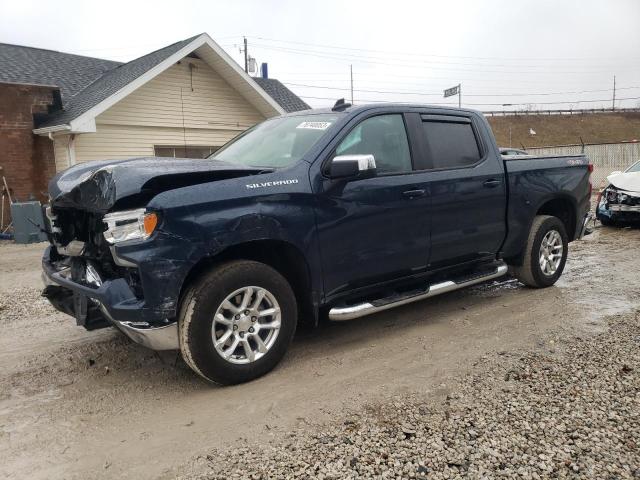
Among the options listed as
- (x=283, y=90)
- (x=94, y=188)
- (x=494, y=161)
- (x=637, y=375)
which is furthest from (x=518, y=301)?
(x=283, y=90)

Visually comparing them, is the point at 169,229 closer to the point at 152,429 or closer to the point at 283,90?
the point at 152,429

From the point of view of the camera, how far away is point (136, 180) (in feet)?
10.5

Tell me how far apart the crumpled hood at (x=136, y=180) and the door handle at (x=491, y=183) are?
2.38 m

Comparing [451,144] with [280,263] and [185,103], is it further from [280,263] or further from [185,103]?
[185,103]

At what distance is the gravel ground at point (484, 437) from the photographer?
2557mm

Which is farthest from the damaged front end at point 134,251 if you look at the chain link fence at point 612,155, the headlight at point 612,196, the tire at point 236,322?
the chain link fence at point 612,155

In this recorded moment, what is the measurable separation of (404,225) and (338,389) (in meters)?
1.50

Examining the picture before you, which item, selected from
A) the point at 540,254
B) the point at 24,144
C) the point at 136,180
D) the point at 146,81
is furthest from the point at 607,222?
the point at 24,144

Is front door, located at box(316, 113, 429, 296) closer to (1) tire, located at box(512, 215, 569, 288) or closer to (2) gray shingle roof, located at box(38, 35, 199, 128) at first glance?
(1) tire, located at box(512, 215, 569, 288)

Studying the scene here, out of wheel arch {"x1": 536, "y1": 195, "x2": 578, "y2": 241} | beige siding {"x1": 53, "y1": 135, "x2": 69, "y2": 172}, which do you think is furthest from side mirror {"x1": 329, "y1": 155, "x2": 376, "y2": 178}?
beige siding {"x1": 53, "y1": 135, "x2": 69, "y2": 172}

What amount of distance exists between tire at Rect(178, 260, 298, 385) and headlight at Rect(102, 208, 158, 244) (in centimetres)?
49

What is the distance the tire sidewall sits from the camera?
5.62m

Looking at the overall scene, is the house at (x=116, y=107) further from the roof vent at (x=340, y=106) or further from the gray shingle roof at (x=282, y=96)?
the roof vent at (x=340, y=106)

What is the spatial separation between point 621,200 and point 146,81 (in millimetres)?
11291
